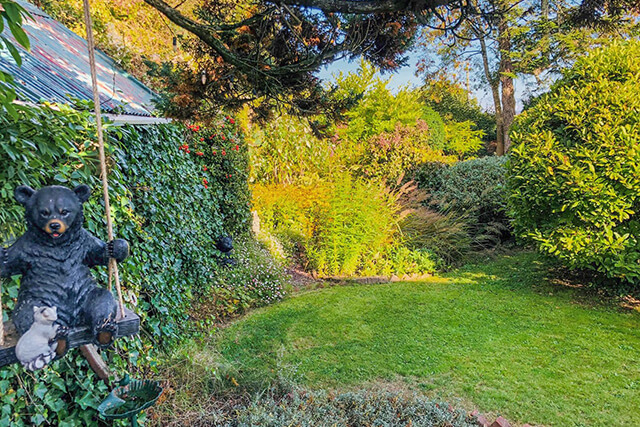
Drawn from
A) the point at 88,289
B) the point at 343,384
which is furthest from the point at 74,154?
the point at 343,384

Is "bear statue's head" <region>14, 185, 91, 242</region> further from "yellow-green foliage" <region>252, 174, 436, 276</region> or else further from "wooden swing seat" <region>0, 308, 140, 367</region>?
"yellow-green foliage" <region>252, 174, 436, 276</region>

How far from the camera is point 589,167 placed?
416 centimetres

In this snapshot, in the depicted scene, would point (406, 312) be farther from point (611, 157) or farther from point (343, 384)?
point (611, 157)

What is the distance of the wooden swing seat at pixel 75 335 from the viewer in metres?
1.18

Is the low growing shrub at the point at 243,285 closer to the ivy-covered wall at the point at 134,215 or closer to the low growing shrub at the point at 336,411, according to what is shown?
the ivy-covered wall at the point at 134,215

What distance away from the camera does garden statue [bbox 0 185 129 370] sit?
122 centimetres

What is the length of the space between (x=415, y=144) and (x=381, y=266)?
16.9 feet

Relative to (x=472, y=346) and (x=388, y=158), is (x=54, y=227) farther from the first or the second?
(x=388, y=158)

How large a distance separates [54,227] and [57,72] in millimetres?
3138

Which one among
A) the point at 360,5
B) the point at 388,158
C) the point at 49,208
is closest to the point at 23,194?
the point at 49,208

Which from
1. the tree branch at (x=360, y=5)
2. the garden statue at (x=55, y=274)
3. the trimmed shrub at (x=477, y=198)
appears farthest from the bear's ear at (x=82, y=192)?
the trimmed shrub at (x=477, y=198)

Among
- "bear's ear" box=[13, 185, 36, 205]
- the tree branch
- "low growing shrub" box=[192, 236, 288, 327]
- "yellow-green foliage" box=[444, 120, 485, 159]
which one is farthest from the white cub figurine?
"yellow-green foliage" box=[444, 120, 485, 159]

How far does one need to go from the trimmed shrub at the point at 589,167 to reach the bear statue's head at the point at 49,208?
4862mm

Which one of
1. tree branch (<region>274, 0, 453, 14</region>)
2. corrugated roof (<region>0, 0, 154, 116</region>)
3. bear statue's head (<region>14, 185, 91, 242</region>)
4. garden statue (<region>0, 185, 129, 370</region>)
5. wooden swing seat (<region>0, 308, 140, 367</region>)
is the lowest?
wooden swing seat (<region>0, 308, 140, 367</region>)
